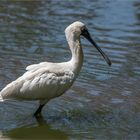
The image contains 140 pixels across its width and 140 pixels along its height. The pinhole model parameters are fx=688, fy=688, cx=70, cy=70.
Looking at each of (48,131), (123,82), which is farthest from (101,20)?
(48,131)

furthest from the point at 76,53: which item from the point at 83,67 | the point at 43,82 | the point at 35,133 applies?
the point at 83,67

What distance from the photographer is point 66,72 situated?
1115 cm

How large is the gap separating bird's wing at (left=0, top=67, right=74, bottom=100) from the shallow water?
0.48 m

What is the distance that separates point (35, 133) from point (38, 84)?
31.1 inches

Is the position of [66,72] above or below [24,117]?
above

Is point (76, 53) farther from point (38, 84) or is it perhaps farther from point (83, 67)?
point (83, 67)

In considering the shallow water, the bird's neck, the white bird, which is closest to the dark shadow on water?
the shallow water

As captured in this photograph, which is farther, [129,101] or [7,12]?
[7,12]

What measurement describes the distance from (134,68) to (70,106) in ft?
8.82

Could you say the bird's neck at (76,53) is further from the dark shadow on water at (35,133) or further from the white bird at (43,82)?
the dark shadow on water at (35,133)

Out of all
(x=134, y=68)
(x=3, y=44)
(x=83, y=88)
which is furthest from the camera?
(x=3, y=44)

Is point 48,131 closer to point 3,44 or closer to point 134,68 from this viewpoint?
point 134,68

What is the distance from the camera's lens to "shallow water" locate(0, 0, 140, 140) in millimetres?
11047

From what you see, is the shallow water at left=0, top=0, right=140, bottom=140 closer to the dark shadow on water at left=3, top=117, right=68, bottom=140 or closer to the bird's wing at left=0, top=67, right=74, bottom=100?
the dark shadow on water at left=3, top=117, right=68, bottom=140
